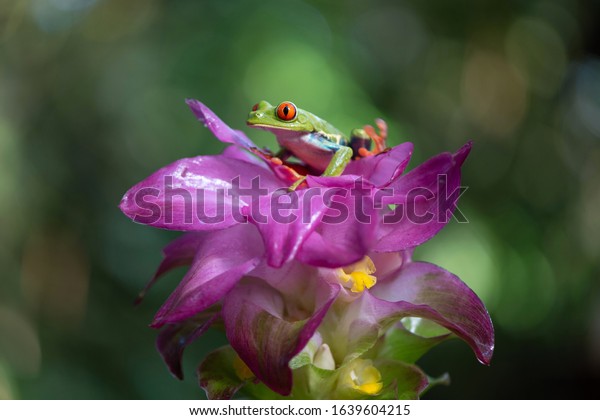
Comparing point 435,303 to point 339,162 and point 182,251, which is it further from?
point 182,251

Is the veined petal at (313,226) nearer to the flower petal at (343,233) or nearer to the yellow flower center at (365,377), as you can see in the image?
the flower petal at (343,233)

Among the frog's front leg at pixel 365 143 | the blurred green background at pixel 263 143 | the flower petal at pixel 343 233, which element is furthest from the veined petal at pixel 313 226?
the blurred green background at pixel 263 143

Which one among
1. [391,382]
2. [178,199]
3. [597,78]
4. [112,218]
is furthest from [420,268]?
[597,78]

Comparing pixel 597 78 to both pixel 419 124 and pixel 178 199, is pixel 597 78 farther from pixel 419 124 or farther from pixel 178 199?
pixel 178 199

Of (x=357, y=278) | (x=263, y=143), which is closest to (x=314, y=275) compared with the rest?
(x=357, y=278)

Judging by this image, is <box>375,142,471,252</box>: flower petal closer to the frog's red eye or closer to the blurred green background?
the frog's red eye

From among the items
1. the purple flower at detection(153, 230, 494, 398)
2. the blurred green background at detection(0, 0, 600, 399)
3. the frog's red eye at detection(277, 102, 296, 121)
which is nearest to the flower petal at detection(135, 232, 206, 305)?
the purple flower at detection(153, 230, 494, 398)
